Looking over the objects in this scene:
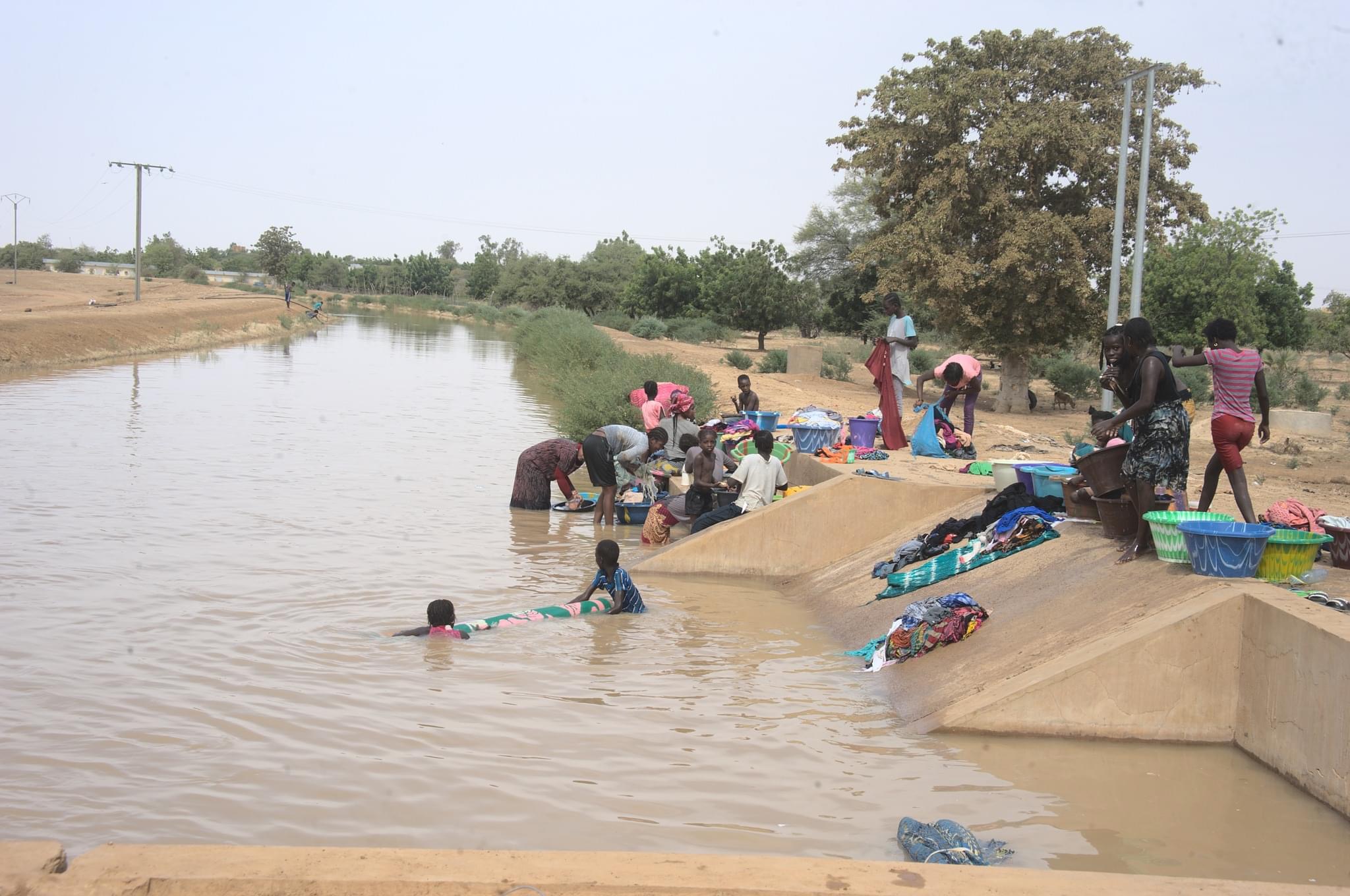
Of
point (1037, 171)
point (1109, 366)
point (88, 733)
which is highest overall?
point (1037, 171)

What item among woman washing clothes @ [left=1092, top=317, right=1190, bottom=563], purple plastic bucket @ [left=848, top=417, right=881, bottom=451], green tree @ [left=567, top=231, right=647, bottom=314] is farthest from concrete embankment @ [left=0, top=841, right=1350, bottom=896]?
green tree @ [left=567, top=231, right=647, bottom=314]

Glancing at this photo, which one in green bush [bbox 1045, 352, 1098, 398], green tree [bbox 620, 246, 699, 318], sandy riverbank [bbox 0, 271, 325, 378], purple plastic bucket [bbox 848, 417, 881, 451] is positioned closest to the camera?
purple plastic bucket [bbox 848, 417, 881, 451]

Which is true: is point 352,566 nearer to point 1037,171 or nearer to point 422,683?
point 422,683

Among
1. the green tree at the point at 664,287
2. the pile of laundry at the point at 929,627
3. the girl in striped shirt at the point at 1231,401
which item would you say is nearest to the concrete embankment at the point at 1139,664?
the pile of laundry at the point at 929,627

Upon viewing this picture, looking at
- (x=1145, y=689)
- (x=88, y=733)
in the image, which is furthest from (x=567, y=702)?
(x=1145, y=689)

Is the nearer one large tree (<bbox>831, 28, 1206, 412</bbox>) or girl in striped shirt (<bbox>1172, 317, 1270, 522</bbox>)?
girl in striped shirt (<bbox>1172, 317, 1270, 522</bbox>)

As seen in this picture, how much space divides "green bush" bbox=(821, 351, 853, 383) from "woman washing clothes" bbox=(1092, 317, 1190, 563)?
965 inches

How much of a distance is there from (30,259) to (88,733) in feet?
366

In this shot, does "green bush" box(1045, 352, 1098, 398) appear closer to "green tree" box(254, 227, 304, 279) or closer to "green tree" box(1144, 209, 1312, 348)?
"green tree" box(1144, 209, 1312, 348)

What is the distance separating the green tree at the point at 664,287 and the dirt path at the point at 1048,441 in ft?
89.2

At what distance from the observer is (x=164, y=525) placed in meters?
12.6

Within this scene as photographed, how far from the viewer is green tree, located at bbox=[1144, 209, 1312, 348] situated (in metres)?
33.5

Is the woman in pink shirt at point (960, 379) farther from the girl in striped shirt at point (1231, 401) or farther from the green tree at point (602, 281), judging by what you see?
the green tree at point (602, 281)

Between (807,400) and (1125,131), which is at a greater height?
(1125,131)
